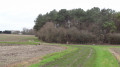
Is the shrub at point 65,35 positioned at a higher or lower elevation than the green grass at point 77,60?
higher

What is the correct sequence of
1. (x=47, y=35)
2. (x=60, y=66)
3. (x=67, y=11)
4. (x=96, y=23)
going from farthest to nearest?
(x=67, y=11) → (x=96, y=23) → (x=47, y=35) → (x=60, y=66)

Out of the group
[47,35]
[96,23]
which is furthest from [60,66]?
[96,23]


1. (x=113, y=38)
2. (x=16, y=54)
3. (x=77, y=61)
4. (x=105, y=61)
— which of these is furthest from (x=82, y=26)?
(x=77, y=61)

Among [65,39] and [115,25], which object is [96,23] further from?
[65,39]

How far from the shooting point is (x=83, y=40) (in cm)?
6825

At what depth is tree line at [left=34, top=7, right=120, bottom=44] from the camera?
67.6 m

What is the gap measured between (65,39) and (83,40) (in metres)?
8.08

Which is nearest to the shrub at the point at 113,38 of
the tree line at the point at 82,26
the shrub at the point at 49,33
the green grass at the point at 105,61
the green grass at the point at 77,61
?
the tree line at the point at 82,26

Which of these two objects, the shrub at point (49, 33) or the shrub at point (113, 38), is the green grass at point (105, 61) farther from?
the shrub at point (113, 38)

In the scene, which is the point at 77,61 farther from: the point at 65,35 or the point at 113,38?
A: the point at 113,38

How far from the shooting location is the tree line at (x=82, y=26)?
67.6 m

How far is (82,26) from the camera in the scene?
7494cm

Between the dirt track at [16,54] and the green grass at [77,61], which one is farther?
the dirt track at [16,54]

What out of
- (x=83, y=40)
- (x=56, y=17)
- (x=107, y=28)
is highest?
(x=56, y=17)
